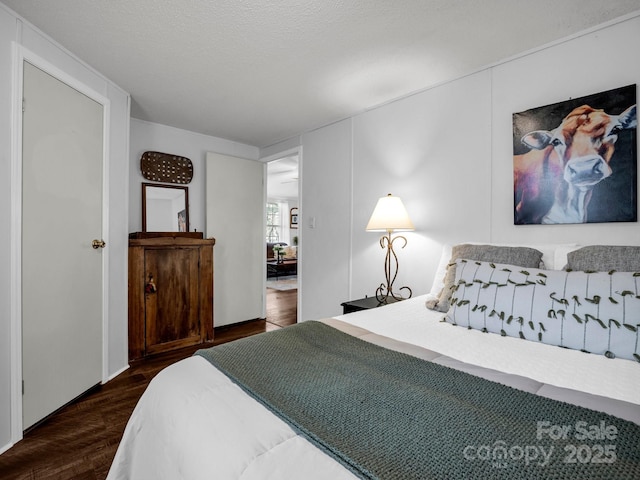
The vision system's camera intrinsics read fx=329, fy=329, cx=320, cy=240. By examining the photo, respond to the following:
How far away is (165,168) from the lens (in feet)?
11.8

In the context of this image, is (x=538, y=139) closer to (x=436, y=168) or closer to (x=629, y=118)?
(x=629, y=118)

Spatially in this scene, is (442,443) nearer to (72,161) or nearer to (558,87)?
(558,87)

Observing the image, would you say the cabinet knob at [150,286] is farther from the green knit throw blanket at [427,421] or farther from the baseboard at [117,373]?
the green knit throw blanket at [427,421]

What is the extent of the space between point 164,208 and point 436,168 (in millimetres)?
2836

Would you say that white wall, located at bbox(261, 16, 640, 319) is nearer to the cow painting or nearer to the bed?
the cow painting

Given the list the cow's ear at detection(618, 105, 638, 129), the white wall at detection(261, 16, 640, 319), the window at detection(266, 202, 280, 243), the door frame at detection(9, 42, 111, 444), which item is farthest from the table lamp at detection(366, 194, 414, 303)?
the window at detection(266, 202, 280, 243)

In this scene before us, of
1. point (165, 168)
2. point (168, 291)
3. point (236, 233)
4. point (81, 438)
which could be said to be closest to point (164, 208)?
point (165, 168)

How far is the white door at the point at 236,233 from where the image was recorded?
12.9 feet

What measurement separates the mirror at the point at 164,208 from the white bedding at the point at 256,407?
9.27ft

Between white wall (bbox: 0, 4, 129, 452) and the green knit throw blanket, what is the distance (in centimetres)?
148

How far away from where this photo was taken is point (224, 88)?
2.67 m

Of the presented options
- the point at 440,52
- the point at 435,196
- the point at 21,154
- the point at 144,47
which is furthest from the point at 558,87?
the point at 21,154

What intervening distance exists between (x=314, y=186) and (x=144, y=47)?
2.00 metres

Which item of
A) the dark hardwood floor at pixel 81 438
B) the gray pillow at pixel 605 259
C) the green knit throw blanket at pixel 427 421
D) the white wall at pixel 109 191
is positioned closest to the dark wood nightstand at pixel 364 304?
the gray pillow at pixel 605 259
